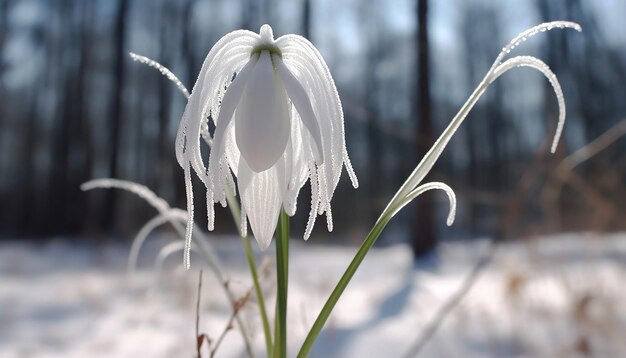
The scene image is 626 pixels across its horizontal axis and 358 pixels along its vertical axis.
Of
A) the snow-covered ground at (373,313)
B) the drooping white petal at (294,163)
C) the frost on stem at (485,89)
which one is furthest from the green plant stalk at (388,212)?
the snow-covered ground at (373,313)

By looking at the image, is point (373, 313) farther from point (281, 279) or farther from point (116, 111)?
point (116, 111)

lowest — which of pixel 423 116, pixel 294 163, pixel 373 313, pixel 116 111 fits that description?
pixel 373 313

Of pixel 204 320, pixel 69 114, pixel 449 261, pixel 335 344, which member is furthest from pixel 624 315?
pixel 69 114

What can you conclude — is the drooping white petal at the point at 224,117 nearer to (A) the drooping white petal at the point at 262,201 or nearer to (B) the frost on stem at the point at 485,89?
(A) the drooping white petal at the point at 262,201

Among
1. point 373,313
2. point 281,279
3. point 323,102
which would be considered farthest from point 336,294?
point 373,313

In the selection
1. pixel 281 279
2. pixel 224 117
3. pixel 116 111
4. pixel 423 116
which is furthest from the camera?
pixel 116 111

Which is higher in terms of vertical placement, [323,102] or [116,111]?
[116,111]
